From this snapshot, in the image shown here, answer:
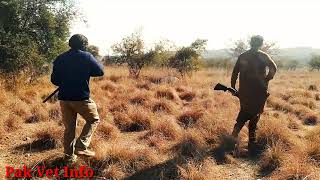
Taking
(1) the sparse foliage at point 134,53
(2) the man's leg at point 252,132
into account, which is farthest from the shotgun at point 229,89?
Answer: (1) the sparse foliage at point 134,53

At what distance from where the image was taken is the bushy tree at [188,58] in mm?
22375

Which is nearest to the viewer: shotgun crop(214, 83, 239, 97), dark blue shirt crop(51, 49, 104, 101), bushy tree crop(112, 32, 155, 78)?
dark blue shirt crop(51, 49, 104, 101)

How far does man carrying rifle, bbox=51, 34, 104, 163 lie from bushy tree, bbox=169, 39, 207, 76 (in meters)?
16.6

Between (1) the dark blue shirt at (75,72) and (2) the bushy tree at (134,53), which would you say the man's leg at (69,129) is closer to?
(1) the dark blue shirt at (75,72)

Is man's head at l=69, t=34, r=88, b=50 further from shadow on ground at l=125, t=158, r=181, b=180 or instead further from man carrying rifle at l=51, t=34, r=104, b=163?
shadow on ground at l=125, t=158, r=181, b=180

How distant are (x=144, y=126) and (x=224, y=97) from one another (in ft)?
15.2

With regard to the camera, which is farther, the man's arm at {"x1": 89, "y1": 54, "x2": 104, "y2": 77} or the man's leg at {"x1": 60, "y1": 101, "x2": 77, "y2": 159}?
the man's leg at {"x1": 60, "y1": 101, "x2": 77, "y2": 159}

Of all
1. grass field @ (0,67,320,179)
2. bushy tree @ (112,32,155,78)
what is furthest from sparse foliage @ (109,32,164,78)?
grass field @ (0,67,320,179)

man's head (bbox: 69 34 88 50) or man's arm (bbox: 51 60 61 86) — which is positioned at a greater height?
man's head (bbox: 69 34 88 50)

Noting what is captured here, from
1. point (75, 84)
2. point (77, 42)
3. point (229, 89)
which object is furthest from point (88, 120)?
point (229, 89)

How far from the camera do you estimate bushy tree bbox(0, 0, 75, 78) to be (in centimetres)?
1270

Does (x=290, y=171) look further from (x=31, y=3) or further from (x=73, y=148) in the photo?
(x=31, y=3)

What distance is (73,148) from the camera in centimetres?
586

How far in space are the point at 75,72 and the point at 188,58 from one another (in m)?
17.2
